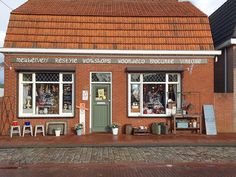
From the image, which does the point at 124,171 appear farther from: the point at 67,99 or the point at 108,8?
the point at 108,8

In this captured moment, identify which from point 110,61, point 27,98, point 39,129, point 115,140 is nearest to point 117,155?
point 115,140

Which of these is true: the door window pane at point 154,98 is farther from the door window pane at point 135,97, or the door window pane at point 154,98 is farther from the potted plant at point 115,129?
the potted plant at point 115,129

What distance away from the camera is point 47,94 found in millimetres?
14867

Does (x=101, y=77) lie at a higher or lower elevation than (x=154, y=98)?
higher

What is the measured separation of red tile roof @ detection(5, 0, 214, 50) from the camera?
14.8m

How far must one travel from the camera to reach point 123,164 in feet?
30.2

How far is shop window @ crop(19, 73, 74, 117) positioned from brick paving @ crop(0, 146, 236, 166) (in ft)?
11.7

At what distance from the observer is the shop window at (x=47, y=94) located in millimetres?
14656

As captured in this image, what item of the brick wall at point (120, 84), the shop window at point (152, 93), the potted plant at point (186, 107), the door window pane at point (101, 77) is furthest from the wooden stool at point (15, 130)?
the potted plant at point (186, 107)

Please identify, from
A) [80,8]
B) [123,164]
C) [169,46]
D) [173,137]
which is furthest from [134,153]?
[80,8]

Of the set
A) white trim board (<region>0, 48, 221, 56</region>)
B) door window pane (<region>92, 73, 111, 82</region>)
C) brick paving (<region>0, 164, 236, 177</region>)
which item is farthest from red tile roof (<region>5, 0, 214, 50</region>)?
brick paving (<region>0, 164, 236, 177</region>)

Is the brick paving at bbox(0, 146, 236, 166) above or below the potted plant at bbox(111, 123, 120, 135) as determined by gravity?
below

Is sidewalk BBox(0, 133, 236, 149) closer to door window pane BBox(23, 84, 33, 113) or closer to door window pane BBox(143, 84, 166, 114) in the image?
door window pane BBox(23, 84, 33, 113)

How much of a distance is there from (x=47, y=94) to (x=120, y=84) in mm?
3466
